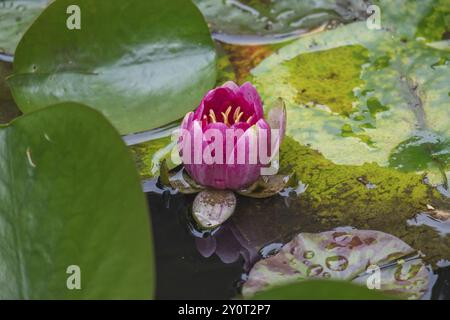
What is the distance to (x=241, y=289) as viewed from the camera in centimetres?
143

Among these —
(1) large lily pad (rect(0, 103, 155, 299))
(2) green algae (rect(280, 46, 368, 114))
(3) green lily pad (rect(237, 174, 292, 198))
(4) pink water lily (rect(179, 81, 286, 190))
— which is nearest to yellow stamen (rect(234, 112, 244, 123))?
(4) pink water lily (rect(179, 81, 286, 190))

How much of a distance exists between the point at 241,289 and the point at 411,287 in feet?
1.14

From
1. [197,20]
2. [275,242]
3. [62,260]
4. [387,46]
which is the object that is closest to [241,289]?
[275,242]

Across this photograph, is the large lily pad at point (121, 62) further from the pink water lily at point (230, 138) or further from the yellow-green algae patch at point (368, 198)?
the yellow-green algae patch at point (368, 198)

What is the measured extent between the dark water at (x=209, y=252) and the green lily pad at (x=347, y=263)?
1.5 inches

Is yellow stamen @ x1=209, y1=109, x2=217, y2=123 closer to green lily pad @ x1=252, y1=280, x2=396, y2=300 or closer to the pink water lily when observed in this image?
the pink water lily

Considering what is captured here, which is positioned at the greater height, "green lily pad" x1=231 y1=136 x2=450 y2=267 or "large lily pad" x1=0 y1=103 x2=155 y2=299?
"large lily pad" x1=0 y1=103 x2=155 y2=299

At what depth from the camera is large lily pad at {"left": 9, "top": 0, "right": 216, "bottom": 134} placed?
177cm

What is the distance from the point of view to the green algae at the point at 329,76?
1.89 m

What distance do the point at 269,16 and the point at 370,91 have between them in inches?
Result: 17.6

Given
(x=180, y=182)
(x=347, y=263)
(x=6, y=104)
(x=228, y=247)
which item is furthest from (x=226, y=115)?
(x=6, y=104)

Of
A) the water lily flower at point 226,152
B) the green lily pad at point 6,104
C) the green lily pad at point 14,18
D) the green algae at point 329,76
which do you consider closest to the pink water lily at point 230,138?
the water lily flower at point 226,152

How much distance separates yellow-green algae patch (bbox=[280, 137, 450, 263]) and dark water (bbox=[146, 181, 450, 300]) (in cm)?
6
